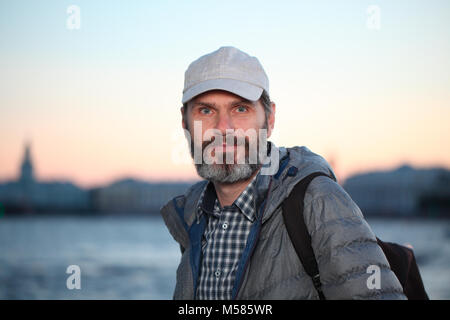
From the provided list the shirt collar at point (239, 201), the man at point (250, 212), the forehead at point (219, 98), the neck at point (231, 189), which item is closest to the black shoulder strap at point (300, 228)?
the man at point (250, 212)

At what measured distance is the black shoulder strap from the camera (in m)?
1.65

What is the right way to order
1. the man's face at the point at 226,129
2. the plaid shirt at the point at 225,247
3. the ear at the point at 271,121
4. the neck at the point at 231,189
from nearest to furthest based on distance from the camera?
the plaid shirt at the point at 225,247, the man's face at the point at 226,129, the neck at the point at 231,189, the ear at the point at 271,121

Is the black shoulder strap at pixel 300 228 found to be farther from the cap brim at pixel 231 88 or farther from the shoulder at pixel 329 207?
the cap brim at pixel 231 88

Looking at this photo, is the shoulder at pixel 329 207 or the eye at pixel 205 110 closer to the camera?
the shoulder at pixel 329 207

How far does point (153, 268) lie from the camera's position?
21094 millimetres

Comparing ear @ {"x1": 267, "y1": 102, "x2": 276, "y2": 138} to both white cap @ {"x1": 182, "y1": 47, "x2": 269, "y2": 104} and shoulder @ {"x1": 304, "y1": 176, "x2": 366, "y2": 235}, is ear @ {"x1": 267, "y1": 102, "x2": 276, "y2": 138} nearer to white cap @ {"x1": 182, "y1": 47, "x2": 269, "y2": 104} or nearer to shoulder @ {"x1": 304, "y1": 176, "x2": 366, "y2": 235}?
white cap @ {"x1": 182, "y1": 47, "x2": 269, "y2": 104}

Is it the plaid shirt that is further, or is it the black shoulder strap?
the plaid shirt

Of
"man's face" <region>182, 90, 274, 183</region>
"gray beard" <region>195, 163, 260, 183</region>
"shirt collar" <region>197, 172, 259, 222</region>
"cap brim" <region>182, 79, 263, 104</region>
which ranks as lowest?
"shirt collar" <region>197, 172, 259, 222</region>

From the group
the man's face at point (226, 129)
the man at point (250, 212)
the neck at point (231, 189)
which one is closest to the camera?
the man at point (250, 212)

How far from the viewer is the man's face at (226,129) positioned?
1968 mm

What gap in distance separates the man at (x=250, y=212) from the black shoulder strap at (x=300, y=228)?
0.06 ft

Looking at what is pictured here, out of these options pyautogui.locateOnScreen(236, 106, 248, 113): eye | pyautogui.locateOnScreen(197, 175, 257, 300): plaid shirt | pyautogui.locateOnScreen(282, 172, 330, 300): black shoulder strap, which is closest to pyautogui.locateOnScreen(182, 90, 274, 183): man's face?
pyautogui.locateOnScreen(236, 106, 248, 113): eye
